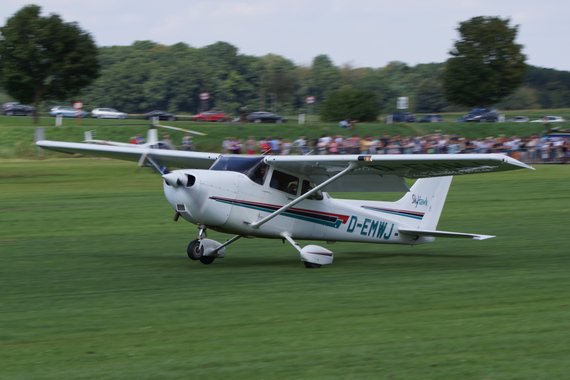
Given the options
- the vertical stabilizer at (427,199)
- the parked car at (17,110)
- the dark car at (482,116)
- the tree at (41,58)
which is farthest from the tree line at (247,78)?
the vertical stabilizer at (427,199)

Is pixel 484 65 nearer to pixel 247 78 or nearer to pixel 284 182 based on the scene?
pixel 247 78

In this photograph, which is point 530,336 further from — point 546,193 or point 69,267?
point 546,193

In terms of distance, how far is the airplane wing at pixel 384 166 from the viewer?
1370cm

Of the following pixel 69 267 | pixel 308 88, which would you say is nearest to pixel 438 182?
pixel 69 267

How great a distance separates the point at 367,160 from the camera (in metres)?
14.3

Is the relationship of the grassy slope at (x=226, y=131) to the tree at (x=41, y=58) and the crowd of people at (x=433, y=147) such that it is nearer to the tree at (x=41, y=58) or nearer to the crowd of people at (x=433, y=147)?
the tree at (x=41, y=58)

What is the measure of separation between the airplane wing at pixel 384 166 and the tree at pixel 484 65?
232 ft

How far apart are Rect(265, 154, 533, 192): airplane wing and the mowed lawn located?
1.43 meters

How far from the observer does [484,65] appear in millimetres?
84625

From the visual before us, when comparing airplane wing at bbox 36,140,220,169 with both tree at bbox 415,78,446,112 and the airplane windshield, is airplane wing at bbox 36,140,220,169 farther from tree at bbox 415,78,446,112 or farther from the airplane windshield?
tree at bbox 415,78,446,112

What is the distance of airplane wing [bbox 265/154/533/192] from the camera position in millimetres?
13700

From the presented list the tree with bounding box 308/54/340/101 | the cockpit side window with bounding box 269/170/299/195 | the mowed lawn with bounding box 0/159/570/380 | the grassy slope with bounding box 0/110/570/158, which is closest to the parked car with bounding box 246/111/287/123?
the grassy slope with bounding box 0/110/570/158

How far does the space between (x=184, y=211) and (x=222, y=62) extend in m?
117

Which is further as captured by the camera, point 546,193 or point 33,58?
point 33,58
